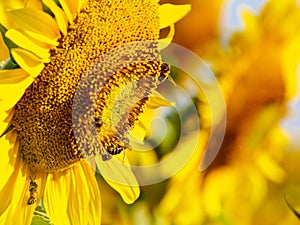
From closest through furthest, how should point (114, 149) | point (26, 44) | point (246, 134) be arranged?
point (26, 44) → point (114, 149) → point (246, 134)

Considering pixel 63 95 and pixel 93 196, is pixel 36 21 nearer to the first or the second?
pixel 63 95

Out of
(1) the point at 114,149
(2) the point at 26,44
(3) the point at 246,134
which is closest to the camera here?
(2) the point at 26,44

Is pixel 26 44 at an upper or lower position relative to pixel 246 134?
upper

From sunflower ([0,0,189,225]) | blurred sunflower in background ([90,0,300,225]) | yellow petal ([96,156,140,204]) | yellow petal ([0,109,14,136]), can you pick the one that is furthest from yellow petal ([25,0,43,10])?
blurred sunflower in background ([90,0,300,225])

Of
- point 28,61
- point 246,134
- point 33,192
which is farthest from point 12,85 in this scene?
point 246,134

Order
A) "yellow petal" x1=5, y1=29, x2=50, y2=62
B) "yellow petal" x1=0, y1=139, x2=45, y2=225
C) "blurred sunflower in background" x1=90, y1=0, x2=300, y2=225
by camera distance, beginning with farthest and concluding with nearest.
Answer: "blurred sunflower in background" x1=90, y1=0, x2=300, y2=225
"yellow petal" x1=0, y1=139, x2=45, y2=225
"yellow petal" x1=5, y1=29, x2=50, y2=62

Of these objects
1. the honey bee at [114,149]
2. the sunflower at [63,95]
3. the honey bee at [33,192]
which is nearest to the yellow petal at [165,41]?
the sunflower at [63,95]

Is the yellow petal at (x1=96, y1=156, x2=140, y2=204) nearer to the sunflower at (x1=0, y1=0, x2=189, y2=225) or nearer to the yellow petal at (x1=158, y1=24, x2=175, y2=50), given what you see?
the sunflower at (x1=0, y1=0, x2=189, y2=225)

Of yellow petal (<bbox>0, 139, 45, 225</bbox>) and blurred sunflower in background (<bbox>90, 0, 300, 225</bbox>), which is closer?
yellow petal (<bbox>0, 139, 45, 225</bbox>)
